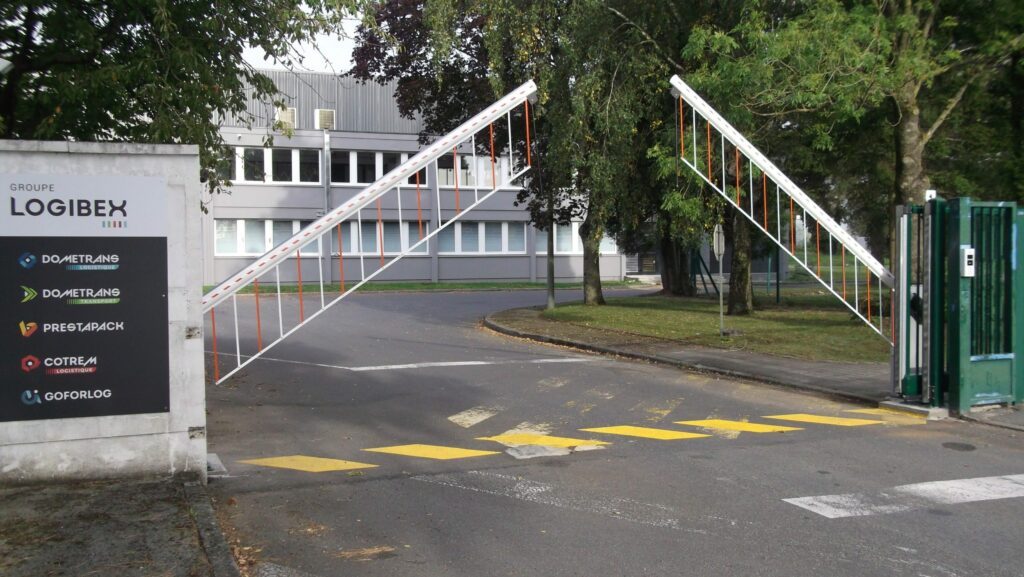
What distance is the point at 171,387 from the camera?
6.87 m

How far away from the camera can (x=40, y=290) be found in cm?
648

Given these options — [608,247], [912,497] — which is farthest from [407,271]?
[912,497]

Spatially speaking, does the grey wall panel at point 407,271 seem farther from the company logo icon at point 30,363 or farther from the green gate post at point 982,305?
the company logo icon at point 30,363

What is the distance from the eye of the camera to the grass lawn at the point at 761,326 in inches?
685

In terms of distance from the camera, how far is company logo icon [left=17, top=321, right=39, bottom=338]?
21.2 ft

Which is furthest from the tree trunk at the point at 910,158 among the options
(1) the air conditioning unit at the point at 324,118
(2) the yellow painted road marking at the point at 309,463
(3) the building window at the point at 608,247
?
(3) the building window at the point at 608,247

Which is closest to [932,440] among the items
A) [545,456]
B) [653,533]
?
[545,456]

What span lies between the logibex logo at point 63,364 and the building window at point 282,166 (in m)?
39.8

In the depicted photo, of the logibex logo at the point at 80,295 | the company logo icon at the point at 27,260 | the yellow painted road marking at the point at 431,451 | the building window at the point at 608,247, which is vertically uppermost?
the building window at the point at 608,247

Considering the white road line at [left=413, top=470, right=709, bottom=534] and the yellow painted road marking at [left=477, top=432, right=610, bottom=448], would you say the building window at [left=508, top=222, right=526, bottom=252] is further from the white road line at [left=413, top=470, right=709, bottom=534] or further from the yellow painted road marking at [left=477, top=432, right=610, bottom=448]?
the white road line at [left=413, top=470, right=709, bottom=534]

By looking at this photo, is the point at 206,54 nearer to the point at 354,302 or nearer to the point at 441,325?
the point at 441,325

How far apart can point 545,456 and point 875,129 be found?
1743 centimetres

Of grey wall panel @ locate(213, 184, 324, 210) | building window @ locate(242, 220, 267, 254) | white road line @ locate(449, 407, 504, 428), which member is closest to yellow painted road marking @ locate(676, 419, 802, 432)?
white road line @ locate(449, 407, 504, 428)

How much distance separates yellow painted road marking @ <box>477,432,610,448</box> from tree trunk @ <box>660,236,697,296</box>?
1178 inches
